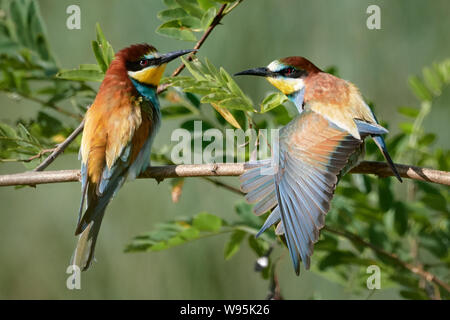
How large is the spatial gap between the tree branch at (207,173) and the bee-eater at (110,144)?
0.32 feet

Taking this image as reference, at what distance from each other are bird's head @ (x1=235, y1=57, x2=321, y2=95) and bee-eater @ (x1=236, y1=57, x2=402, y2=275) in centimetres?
4

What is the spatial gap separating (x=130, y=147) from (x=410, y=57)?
54.4 inches

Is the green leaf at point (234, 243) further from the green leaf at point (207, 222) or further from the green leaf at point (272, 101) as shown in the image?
the green leaf at point (272, 101)

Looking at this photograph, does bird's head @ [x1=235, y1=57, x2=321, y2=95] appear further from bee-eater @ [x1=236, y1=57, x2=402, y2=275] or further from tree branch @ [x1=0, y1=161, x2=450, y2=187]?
tree branch @ [x1=0, y1=161, x2=450, y2=187]

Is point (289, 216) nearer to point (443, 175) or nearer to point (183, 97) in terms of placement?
point (443, 175)

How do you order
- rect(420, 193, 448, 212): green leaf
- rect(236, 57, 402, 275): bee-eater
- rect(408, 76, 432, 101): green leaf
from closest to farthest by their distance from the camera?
rect(236, 57, 402, 275): bee-eater < rect(420, 193, 448, 212): green leaf < rect(408, 76, 432, 101): green leaf

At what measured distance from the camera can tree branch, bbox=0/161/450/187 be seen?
140 centimetres

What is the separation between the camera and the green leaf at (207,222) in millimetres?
1816

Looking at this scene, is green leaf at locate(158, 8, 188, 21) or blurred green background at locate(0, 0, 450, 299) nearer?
green leaf at locate(158, 8, 188, 21)

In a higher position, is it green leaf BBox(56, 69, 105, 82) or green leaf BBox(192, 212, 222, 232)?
green leaf BBox(56, 69, 105, 82)

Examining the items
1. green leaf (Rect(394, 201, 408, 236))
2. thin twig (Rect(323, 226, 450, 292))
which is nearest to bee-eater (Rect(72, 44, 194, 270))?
thin twig (Rect(323, 226, 450, 292))

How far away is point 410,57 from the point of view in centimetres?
259

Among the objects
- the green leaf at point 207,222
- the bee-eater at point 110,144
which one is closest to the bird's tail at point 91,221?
the bee-eater at point 110,144

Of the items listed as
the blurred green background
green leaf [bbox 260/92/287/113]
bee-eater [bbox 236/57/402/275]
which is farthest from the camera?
the blurred green background
